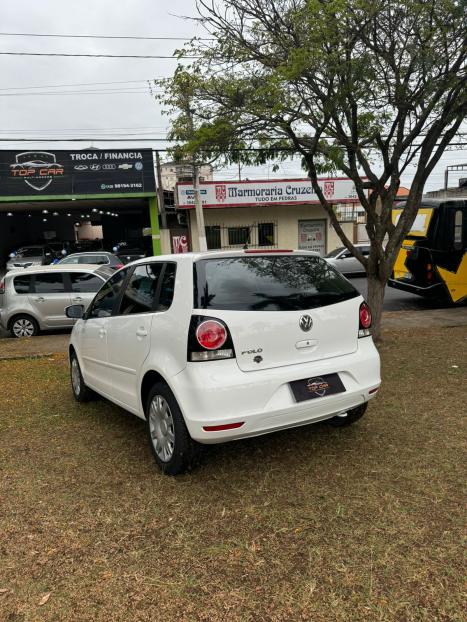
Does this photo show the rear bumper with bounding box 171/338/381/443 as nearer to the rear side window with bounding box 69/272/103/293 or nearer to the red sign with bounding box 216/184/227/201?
the rear side window with bounding box 69/272/103/293

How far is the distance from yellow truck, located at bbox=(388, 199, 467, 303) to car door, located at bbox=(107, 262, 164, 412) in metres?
8.70

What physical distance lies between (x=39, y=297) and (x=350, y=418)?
24.8 feet

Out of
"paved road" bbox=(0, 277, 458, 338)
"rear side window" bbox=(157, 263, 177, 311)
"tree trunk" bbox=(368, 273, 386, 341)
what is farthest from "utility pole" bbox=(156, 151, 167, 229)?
"rear side window" bbox=(157, 263, 177, 311)

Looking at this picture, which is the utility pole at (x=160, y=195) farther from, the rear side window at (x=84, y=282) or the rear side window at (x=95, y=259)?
the rear side window at (x=84, y=282)

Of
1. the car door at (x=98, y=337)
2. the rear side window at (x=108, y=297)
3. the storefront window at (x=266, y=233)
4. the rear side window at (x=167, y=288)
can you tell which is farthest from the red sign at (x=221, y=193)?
the rear side window at (x=167, y=288)

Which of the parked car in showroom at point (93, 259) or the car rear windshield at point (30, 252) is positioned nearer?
the parked car in showroom at point (93, 259)

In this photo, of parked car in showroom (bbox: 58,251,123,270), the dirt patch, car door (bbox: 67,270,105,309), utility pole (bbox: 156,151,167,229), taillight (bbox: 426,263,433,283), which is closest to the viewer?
the dirt patch

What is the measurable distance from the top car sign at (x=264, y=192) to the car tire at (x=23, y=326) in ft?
47.1

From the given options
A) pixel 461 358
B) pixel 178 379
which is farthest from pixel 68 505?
pixel 461 358

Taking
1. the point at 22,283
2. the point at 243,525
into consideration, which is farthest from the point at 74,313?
the point at 22,283

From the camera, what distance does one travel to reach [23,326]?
9672 mm

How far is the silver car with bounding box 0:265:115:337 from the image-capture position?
31.4 feet

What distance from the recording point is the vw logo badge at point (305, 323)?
322cm

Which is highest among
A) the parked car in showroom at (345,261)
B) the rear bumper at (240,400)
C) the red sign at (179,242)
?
the rear bumper at (240,400)
